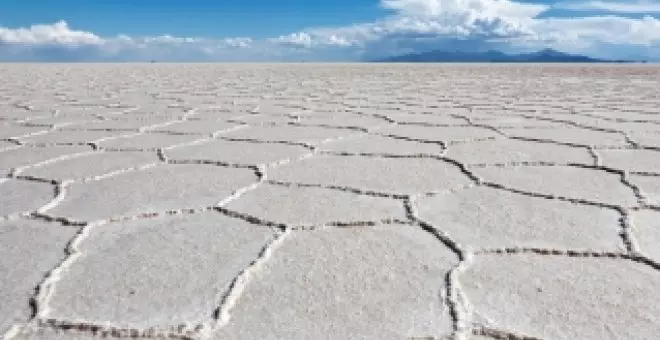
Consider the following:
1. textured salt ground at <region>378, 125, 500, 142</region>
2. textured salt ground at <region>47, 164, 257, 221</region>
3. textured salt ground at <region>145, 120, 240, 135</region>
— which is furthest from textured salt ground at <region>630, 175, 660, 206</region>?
textured salt ground at <region>145, 120, 240, 135</region>

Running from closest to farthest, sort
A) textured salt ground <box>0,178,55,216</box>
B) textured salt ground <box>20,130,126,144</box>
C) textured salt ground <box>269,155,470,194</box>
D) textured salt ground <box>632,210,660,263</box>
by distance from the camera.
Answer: textured salt ground <box>632,210,660,263</box> → textured salt ground <box>0,178,55,216</box> → textured salt ground <box>269,155,470,194</box> → textured salt ground <box>20,130,126,144</box>

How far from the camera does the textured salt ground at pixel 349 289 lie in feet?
2.76

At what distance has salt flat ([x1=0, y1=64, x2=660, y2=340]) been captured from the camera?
0.87m

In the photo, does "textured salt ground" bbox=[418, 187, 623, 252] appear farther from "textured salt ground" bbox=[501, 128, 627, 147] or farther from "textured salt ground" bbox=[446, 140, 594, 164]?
"textured salt ground" bbox=[501, 128, 627, 147]

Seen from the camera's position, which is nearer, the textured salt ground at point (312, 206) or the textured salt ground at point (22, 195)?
the textured salt ground at point (312, 206)

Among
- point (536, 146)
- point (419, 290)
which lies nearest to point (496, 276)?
point (419, 290)

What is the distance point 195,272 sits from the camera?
104 cm

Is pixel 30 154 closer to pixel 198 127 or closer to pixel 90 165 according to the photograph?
pixel 90 165

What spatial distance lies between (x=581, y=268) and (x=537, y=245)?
12cm

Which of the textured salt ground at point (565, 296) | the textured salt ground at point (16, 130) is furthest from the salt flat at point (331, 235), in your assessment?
the textured salt ground at point (16, 130)

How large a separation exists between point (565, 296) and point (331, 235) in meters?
0.42

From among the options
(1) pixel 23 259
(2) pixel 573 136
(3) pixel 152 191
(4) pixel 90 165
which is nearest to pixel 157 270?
(1) pixel 23 259

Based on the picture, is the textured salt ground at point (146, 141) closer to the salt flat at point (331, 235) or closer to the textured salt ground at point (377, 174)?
the salt flat at point (331, 235)

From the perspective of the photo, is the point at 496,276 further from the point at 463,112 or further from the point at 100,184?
the point at 463,112
